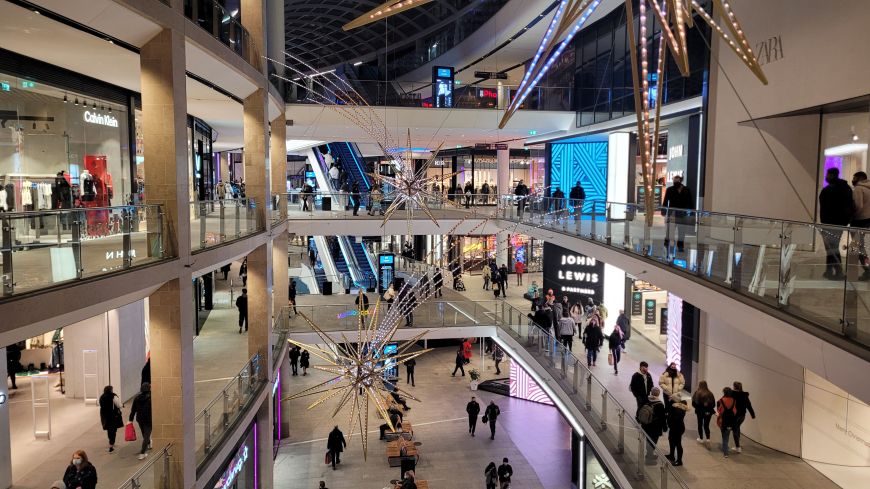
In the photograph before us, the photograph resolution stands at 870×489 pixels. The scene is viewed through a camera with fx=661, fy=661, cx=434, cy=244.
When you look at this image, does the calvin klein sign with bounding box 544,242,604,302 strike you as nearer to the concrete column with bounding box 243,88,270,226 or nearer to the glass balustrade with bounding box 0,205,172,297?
the concrete column with bounding box 243,88,270,226

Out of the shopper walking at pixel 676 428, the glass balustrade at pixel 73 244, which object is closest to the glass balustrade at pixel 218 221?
the glass balustrade at pixel 73 244

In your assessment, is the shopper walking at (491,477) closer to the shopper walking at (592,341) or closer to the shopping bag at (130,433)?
the shopper walking at (592,341)

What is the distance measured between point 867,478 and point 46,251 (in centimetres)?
1013

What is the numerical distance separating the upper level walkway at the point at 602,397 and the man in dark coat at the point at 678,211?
2566 mm

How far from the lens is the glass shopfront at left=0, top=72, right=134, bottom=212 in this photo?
9.24 metres

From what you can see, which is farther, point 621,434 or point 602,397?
point 602,397

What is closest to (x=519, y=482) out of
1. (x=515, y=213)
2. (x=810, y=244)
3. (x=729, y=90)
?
(x=515, y=213)

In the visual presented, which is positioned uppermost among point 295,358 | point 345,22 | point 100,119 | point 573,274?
point 345,22

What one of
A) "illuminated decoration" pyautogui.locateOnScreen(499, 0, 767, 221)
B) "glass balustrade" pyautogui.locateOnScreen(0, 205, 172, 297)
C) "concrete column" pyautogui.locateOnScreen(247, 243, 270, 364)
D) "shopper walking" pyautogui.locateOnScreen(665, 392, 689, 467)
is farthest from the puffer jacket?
"concrete column" pyautogui.locateOnScreen(247, 243, 270, 364)

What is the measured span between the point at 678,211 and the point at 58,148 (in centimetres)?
944

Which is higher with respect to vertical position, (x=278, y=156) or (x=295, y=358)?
(x=278, y=156)

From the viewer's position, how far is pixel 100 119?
447 inches

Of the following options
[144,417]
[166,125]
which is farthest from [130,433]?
[166,125]

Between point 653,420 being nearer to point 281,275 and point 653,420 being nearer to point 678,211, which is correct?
point 678,211
